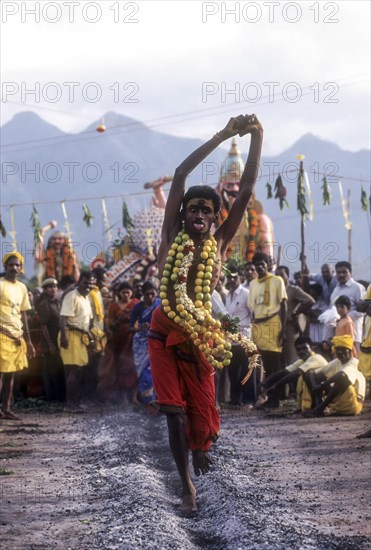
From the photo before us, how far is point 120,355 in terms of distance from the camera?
16.6 m

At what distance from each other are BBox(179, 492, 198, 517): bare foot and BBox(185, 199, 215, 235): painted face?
1.86 m

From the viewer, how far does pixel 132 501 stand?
24.0ft

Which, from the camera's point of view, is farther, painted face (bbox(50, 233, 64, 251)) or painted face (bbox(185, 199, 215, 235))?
painted face (bbox(50, 233, 64, 251))

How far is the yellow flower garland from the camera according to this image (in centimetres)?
749

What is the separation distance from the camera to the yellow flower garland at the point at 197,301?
295 inches

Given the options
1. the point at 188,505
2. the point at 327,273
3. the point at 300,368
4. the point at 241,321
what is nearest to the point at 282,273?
the point at 327,273

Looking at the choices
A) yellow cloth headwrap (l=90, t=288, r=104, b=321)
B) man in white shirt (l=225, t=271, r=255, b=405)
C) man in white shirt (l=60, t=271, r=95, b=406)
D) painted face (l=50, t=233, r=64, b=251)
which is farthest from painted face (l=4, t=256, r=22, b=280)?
painted face (l=50, t=233, r=64, b=251)

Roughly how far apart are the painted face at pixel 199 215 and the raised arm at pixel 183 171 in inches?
3.7

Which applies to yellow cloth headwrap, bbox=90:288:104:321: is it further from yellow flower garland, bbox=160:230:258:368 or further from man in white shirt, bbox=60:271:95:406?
yellow flower garland, bbox=160:230:258:368

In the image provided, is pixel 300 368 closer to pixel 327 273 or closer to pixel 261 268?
pixel 261 268

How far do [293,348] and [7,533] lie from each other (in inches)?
395

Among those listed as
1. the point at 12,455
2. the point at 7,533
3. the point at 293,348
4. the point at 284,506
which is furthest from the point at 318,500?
the point at 293,348

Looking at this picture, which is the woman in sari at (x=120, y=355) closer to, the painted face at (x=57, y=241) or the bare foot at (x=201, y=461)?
the bare foot at (x=201, y=461)

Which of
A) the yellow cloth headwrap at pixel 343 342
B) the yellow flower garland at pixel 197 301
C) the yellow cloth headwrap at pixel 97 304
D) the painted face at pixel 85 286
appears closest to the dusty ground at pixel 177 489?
the yellow cloth headwrap at pixel 343 342
